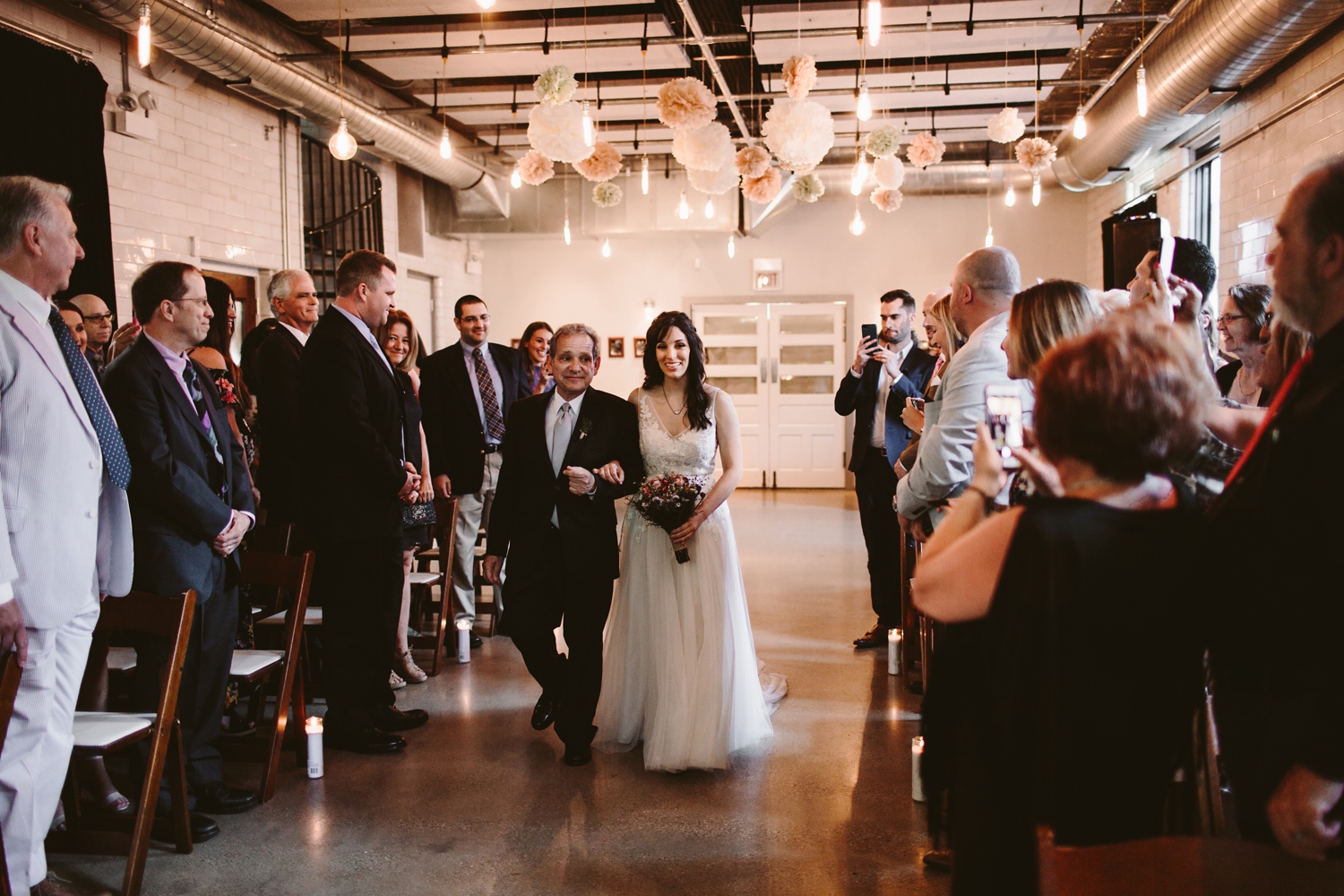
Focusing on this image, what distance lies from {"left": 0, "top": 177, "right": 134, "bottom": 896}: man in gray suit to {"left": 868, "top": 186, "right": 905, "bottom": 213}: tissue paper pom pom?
7.69 metres

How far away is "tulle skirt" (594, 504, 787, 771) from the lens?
3588 mm

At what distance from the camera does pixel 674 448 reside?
3820 millimetres

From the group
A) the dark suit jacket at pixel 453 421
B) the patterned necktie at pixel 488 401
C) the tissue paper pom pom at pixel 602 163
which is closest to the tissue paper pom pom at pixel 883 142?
the tissue paper pom pom at pixel 602 163

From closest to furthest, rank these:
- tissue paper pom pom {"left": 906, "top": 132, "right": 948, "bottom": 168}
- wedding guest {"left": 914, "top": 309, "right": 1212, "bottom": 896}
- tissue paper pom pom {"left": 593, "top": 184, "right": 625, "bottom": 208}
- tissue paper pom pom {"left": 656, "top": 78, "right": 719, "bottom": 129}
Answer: wedding guest {"left": 914, "top": 309, "right": 1212, "bottom": 896} < tissue paper pom pom {"left": 656, "top": 78, "right": 719, "bottom": 129} < tissue paper pom pom {"left": 906, "top": 132, "right": 948, "bottom": 168} < tissue paper pom pom {"left": 593, "top": 184, "right": 625, "bottom": 208}

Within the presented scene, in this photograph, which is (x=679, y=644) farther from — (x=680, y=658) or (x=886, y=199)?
(x=886, y=199)

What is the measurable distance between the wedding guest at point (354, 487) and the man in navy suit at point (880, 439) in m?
2.54

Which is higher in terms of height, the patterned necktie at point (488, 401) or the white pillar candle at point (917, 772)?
the patterned necktie at point (488, 401)

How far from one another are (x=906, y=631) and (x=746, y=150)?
375cm

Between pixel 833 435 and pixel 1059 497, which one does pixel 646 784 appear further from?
pixel 833 435

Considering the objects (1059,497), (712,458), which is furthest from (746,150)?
(1059,497)

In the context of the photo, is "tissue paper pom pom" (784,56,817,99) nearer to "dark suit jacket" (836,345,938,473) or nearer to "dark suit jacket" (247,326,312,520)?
"dark suit jacket" (836,345,938,473)

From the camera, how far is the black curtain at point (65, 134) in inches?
224

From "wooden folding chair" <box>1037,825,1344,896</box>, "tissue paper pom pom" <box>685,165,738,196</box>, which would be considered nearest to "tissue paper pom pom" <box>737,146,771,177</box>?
"tissue paper pom pom" <box>685,165,738,196</box>

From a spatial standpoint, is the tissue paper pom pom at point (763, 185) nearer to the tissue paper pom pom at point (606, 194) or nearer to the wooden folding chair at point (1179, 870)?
the tissue paper pom pom at point (606, 194)
